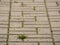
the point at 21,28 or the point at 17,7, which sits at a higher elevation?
the point at 17,7

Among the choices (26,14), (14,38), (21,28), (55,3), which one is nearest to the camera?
(14,38)

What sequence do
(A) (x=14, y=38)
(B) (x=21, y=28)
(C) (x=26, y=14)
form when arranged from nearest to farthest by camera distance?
1. (A) (x=14, y=38)
2. (B) (x=21, y=28)
3. (C) (x=26, y=14)

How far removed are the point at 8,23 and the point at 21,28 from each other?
0.82 feet

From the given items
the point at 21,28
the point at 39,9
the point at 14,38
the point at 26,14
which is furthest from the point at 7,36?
the point at 39,9

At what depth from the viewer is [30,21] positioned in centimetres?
287

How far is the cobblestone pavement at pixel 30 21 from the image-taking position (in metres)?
2.51

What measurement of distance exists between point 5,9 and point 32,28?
2.40 feet

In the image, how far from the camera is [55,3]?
A: 337 cm

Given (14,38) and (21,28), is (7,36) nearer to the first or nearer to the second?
(14,38)

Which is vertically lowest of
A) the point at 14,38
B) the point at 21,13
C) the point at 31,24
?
the point at 14,38

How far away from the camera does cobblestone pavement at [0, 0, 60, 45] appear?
2.51 meters

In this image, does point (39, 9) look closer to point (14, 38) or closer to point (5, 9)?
point (5, 9)

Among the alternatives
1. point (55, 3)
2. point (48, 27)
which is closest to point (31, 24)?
point (48, 27)

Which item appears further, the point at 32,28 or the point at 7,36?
the point at 32,28
